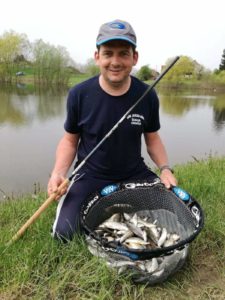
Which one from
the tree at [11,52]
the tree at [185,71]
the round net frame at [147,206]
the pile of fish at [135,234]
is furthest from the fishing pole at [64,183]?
the tree at [185,71]

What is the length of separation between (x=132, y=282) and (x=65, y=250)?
1.73ft

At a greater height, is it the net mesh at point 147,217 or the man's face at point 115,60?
the man's face at point 115,60

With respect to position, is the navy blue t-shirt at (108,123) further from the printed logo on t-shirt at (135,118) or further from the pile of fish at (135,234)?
the pile of fish at (135,234)

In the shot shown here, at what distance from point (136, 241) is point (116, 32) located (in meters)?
1.50

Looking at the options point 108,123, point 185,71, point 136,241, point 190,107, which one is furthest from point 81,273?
point 185,71

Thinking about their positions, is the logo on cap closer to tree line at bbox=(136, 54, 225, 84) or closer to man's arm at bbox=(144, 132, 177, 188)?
man's arm at bbox=(144, 132, 177, 188)

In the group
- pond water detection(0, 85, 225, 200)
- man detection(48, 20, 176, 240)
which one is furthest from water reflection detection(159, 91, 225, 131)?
man detection(48, 20, 176, 240)

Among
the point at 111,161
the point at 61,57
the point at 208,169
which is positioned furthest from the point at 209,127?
the point at 61,57

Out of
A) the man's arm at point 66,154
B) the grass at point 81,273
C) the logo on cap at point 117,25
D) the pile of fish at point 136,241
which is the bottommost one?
the grass at point 81,273

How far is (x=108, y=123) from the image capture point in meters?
2.80

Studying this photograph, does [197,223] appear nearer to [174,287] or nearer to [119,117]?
[174,287]

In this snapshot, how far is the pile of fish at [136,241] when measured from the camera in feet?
6.95

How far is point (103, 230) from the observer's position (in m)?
2.47

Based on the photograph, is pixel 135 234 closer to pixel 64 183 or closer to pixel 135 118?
pixel 64 183
